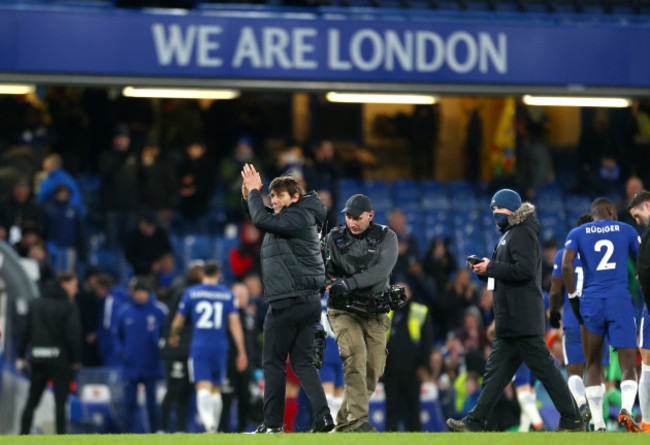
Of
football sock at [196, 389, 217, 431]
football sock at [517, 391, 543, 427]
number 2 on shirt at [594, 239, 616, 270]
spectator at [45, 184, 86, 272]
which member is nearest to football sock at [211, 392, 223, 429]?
football sock at [196, 389, 217, 431]

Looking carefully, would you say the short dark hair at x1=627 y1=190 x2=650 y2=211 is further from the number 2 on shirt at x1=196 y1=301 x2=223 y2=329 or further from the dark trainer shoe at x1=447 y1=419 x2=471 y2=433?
the number 2 on shirt at x1=196 y1=301 x2=223 y2=329

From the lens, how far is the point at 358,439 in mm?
10008

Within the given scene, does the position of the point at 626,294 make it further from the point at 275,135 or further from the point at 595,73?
the point at 275,135

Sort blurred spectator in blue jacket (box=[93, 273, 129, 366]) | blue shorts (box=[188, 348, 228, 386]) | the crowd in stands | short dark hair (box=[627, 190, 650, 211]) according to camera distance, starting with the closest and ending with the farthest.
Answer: short dark hair (box=[627, 190, 650, 211]) → blue shorts (box=[188, 348, 228, 386]) → blurred spectator in blue jacket (box=[93, 273, 129, 366]) → the crowd in stands

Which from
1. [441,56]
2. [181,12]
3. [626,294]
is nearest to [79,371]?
[181,12]

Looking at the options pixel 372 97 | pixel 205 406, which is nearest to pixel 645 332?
pixel 205 406

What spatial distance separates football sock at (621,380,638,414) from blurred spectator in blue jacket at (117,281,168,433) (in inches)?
270

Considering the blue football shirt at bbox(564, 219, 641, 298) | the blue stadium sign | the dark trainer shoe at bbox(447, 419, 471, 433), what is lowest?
the dark trainer shoe at bbox(447, 419, 471, 433)

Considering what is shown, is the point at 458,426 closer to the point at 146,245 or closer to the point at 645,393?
the point at 645,393

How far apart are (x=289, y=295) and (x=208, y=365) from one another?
499 centimetres

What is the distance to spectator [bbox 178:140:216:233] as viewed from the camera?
20906mm

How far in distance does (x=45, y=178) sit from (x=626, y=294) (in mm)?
10444

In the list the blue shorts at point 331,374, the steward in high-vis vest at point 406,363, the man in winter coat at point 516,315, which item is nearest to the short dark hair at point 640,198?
the man in winter coat at point 516,315

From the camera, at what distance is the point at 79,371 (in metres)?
17.6
